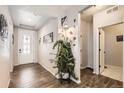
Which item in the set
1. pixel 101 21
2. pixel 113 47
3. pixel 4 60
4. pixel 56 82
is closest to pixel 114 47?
pixel 113 47

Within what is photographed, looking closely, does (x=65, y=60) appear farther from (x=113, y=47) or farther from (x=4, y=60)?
(x=113, y=47)

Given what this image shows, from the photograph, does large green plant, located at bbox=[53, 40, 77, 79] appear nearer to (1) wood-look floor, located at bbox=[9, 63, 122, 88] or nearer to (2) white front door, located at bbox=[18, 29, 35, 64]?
(1) wood-look floor, located at bbox=[9, 63, 122, 88]

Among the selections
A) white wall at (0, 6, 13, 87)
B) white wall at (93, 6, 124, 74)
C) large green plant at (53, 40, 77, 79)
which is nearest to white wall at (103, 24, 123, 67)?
white wall at (93, 6, 124, 74)

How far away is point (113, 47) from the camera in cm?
502

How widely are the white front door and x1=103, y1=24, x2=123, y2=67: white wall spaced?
4292 mm

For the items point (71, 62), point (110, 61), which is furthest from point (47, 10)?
point (110, 61)

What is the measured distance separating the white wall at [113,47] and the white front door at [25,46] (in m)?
4.29

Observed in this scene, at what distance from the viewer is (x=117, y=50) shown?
4.86 meters

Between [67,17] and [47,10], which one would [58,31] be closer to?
[67,17]

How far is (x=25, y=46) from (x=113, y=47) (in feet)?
16.0

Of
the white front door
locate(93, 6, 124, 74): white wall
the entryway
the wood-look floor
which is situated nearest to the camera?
the wood-look floor

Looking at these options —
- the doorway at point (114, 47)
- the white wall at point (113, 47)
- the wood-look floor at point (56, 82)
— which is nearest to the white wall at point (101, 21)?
the wood-look floor at point (56, 82)

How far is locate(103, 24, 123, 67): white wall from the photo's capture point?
4780 millimetres
